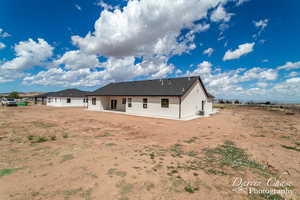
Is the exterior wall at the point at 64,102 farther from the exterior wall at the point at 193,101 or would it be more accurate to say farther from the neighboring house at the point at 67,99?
the exterior wall at the point at 193,101

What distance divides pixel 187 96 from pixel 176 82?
10.4 feet

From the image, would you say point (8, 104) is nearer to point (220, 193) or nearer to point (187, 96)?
point (187, 96)

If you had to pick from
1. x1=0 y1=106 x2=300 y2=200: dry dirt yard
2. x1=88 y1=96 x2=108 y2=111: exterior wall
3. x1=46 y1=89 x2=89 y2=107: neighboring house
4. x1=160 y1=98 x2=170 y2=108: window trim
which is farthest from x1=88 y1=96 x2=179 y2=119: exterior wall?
x1=46 y1=89 x2=89 y2=107: neighboring house

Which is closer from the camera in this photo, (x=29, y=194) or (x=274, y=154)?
(x=29, y=194)

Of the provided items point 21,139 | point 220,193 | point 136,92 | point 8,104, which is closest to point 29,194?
point 220,193

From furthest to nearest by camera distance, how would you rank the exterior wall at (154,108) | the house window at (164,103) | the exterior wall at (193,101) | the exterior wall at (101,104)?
the exterior wall at (101,104), the house window at (164,103), the exterior wall at (193,101), the exterior wall at (154,108)

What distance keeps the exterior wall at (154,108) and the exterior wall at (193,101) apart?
88 cm

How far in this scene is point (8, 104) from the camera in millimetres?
28828

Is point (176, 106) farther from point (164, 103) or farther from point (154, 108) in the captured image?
point (154, 108)

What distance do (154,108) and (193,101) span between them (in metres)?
5.01

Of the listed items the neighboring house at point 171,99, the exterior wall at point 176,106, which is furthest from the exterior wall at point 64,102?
the exterior wall at point 176,106

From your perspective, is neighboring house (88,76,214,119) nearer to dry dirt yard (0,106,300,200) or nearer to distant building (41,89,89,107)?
dry dirt yard (0,106,300,200)

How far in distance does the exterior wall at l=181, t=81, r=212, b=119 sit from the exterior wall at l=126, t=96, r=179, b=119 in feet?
2.88

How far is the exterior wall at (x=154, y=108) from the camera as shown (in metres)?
14.7
